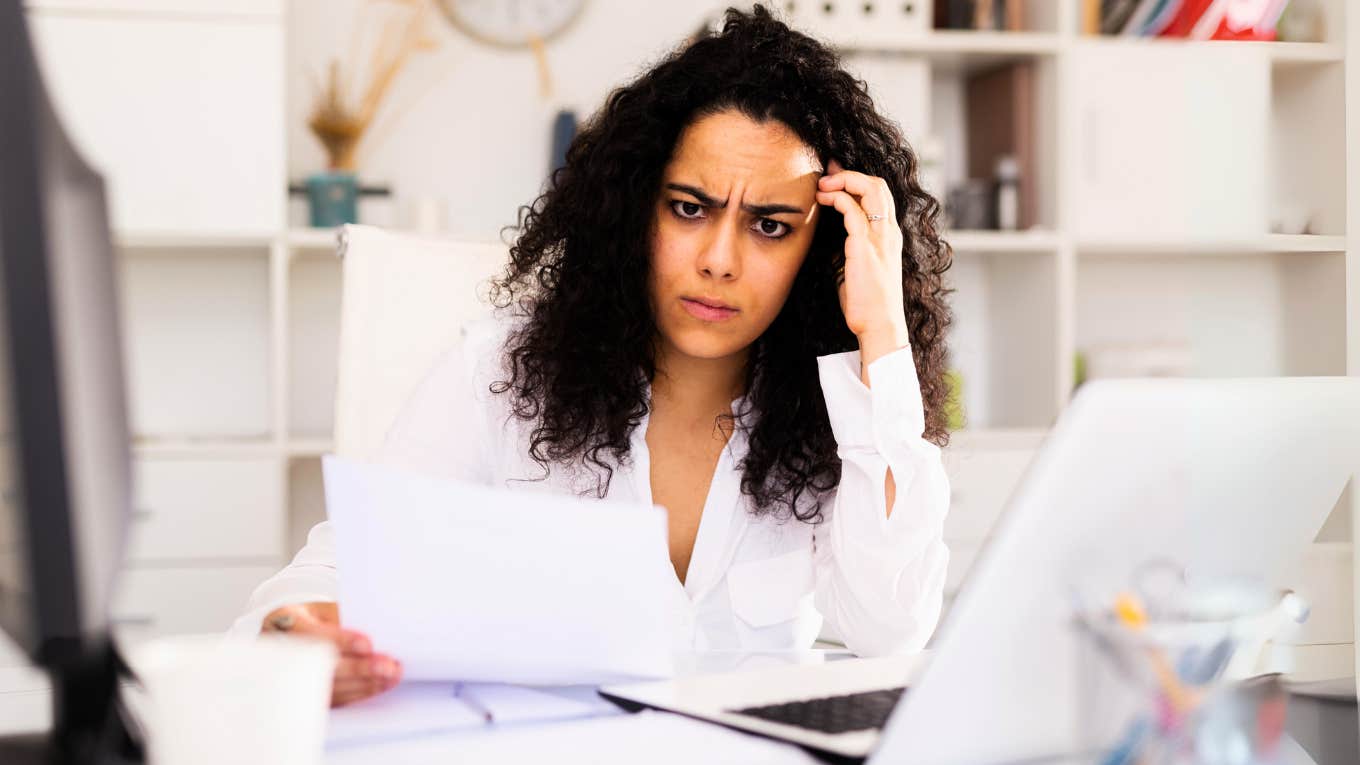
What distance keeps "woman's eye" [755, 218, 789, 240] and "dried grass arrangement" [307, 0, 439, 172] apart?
171cm

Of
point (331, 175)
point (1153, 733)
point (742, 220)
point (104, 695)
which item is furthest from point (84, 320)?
point (331, 175)

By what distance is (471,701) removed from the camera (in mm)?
743

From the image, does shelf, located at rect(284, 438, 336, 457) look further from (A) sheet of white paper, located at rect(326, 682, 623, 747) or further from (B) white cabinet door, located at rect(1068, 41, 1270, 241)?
(A) sheet of white paper, located at rect(326, 682, 623, 747)

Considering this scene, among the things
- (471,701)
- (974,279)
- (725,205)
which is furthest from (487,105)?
(471,701)

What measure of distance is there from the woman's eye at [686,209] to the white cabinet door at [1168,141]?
1826mm

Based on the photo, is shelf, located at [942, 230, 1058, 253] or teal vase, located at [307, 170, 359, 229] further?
shelf, located at [942, 230, 1058, 253]

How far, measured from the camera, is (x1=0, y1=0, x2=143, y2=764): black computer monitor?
37 cm

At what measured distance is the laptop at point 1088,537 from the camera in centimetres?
51

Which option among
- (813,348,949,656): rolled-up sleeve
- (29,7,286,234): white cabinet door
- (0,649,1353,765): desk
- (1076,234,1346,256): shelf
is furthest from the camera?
(1076,234,1346,256): shelf

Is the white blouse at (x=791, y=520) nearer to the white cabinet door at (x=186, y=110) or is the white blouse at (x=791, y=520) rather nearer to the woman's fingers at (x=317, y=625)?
the woman's fingers at (x=317, y=625)

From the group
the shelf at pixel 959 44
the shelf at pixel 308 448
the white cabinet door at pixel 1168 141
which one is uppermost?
the shelf at pixel 959 44

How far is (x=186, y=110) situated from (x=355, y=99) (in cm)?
42

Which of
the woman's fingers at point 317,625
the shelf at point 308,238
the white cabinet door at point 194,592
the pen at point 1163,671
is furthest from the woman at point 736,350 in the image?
the white cabinet door at point 194,592

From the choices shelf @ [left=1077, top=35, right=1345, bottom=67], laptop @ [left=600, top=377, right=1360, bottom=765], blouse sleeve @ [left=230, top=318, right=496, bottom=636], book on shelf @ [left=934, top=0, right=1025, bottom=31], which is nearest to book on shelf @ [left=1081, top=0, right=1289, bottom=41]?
shelf @ [left=1077, top=35, right=1345, bottom=67]
